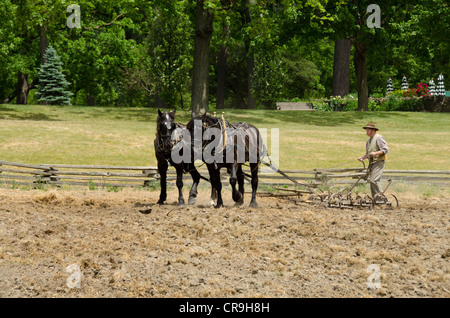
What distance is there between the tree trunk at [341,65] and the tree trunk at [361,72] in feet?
11.6

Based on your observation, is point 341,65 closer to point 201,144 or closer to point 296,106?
point 296,106

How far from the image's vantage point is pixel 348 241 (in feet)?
32.1

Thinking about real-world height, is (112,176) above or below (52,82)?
below

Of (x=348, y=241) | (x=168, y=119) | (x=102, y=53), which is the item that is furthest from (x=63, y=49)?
(x=348, y=241)

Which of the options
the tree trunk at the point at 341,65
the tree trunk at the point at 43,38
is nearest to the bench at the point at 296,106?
the tree trunk at the point at 341,65

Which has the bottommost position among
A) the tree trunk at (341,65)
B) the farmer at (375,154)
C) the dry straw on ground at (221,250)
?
the dry straw on ground at (221,250)

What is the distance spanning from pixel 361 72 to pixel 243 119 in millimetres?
8423

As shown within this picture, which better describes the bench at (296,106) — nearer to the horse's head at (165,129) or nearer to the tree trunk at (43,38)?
the tree trunk at (43,38)

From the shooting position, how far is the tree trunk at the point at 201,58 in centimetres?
2678

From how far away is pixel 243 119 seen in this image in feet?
94.7

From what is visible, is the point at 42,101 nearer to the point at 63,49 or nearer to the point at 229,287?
the point at 63,49

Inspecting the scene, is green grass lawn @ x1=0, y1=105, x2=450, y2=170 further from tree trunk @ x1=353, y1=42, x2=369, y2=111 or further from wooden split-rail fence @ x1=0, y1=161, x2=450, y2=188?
tree trunk @ x1=353, y1=42, x2=369, y2=111

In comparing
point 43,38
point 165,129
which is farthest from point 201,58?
point 165,129

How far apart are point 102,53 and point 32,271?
34946mm
